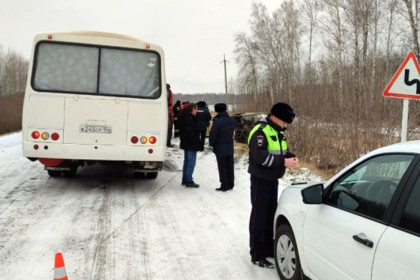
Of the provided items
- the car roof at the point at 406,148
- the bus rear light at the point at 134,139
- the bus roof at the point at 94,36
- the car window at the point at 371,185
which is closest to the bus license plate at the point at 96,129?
the bus rear light at the point at 134,139

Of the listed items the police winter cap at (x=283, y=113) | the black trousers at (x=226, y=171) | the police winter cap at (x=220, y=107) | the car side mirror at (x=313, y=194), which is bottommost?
the black trousers at (x=226, y=171)

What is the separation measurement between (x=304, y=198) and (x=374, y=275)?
0.96 m

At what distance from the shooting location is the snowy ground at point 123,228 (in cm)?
435

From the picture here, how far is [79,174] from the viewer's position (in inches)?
380

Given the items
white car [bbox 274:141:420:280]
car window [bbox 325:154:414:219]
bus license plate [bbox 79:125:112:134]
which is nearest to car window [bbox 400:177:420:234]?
white car [bbox 274:141:420:280]

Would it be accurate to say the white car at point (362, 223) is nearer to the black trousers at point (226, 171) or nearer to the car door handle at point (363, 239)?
the car door handle at point (363, 239)

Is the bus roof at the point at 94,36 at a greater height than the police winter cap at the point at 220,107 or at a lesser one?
greater

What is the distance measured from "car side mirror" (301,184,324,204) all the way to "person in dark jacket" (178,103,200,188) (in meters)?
5.43

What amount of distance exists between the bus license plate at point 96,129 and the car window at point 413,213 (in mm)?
5993

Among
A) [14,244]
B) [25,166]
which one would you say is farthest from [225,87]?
[14,244]

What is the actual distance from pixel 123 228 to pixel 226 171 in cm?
321

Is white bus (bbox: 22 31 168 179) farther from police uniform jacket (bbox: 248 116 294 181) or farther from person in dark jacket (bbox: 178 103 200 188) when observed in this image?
police uniform jacket (bbox: 248 116 294 181)

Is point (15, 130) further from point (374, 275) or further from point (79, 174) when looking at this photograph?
point (374, 275)

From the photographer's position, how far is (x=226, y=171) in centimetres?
842
